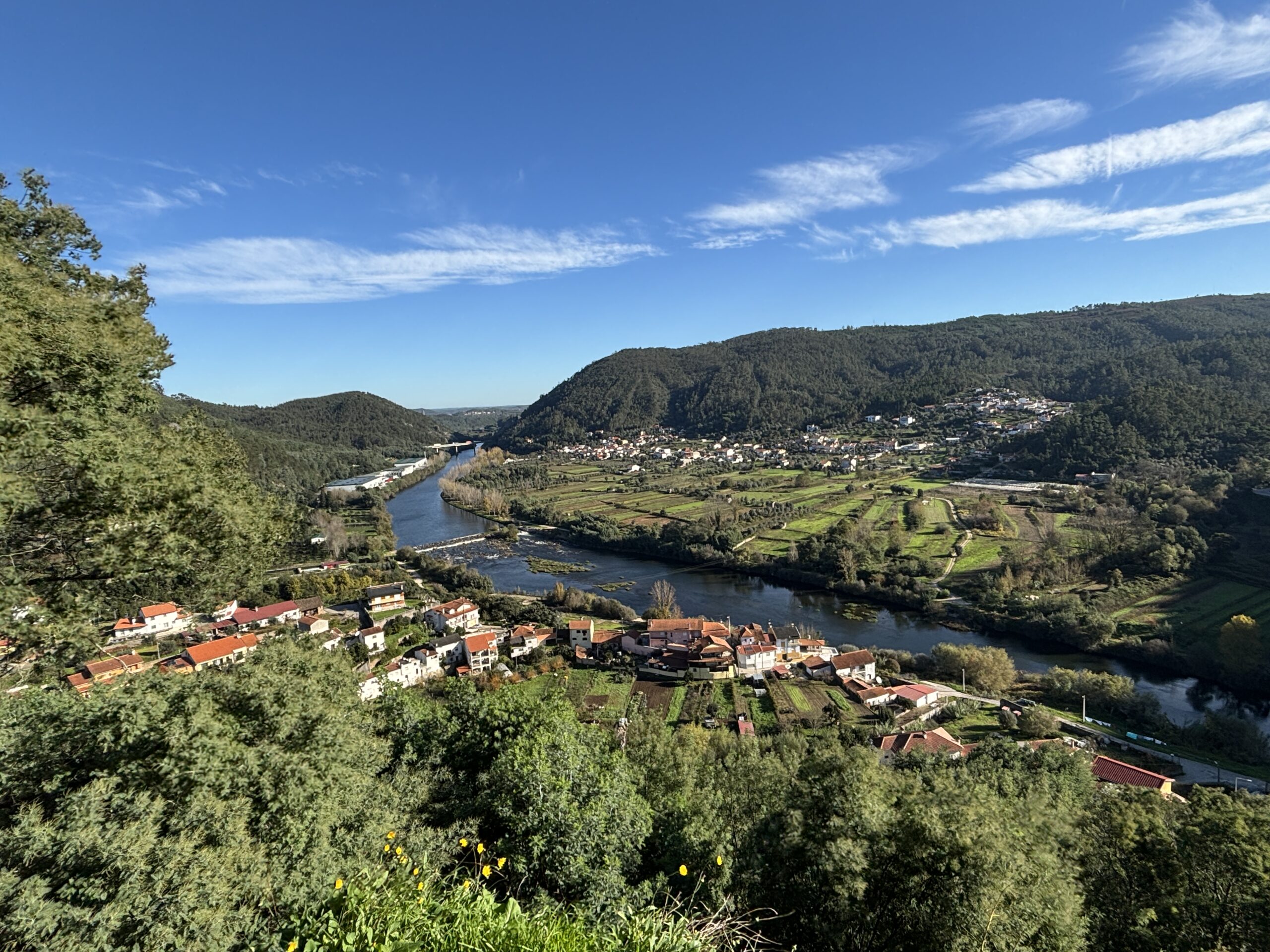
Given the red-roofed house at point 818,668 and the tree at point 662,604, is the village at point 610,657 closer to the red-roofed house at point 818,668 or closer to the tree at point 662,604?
the red-roofed house at point 818,668

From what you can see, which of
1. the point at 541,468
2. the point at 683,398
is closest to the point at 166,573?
the point at 541,468

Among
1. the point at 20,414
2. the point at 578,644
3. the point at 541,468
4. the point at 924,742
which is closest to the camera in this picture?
the point at 20,414

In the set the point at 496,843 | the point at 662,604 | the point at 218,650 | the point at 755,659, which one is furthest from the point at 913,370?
the point at 496,843

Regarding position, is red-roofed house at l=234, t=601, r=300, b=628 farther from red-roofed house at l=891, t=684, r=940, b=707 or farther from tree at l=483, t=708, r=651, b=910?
red-roofed house at l=891, t=684, r=940, b=707

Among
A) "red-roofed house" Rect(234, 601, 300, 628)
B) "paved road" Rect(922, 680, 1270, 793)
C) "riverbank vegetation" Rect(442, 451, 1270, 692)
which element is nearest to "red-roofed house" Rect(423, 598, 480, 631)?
"red-roofed house" Rect(234, 601, 300, 628)

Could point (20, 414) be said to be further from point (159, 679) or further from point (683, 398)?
point (683, 398)

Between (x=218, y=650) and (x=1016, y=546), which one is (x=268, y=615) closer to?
(x=218, y=650)
